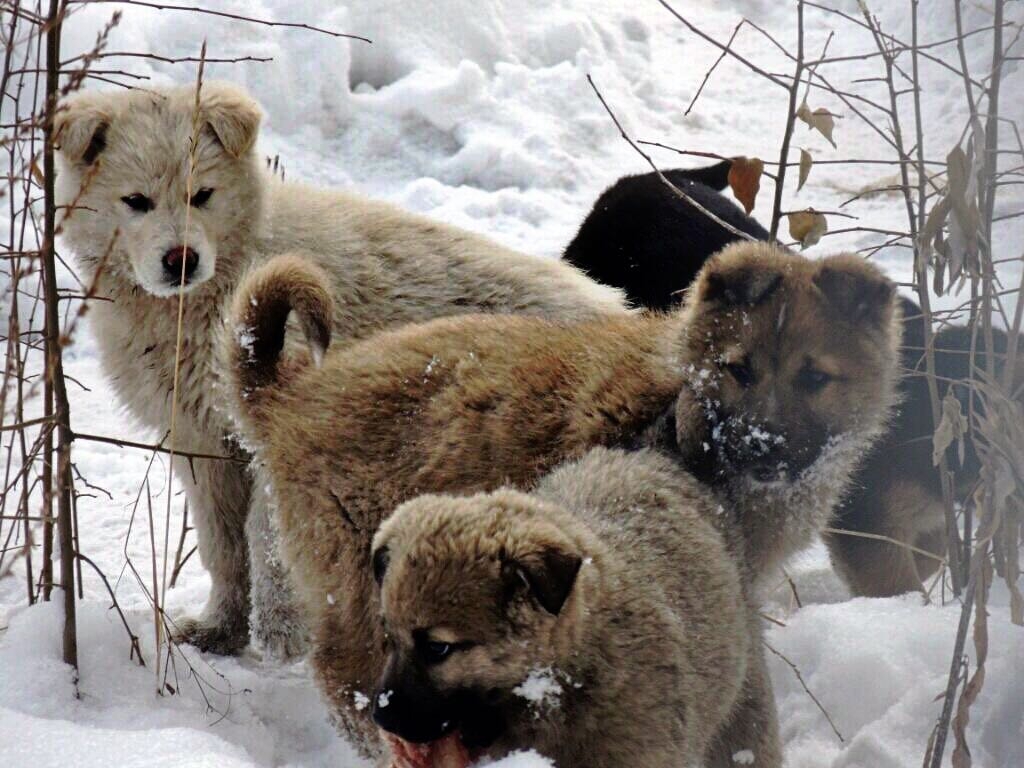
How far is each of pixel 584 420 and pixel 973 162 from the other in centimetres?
121

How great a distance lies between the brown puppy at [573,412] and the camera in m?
3.17

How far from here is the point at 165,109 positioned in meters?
4.32

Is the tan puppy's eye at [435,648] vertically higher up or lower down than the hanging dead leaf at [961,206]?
lower down

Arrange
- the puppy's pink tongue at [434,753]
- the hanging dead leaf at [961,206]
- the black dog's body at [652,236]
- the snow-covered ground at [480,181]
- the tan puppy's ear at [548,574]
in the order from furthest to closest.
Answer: the black dog's body at [652,236] → the snow-covered ground at [480,181] → the hanging dead leaf at [961,206] → the puppy's pink tongue at [434,753] → the tan puppy's ear at [548,574]

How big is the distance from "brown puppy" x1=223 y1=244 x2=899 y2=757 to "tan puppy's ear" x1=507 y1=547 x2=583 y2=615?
71cm

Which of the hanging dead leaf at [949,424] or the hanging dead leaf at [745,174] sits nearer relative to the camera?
the hanging dead leaf at [949,424]

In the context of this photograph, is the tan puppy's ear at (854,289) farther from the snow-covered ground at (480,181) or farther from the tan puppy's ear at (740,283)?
the snow-covered ground at (480,181)

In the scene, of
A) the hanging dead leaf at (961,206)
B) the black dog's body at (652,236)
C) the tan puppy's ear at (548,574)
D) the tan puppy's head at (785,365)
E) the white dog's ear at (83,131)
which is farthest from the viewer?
the black dog's body at (652,236)

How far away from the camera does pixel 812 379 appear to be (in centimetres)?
318

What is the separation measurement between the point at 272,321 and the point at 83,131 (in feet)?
4.26

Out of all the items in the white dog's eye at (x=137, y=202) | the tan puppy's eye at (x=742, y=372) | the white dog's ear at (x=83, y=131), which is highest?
the white dog's ear at (x=83, y=131)

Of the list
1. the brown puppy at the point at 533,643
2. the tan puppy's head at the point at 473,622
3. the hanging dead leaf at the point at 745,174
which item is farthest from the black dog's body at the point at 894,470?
the tan puppy's head at the point at 473,622

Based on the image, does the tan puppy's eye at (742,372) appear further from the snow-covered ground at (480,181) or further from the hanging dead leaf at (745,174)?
the snow-covered ground at (480,181)

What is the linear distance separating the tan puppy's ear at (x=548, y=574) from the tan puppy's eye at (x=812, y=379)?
3.21ft
